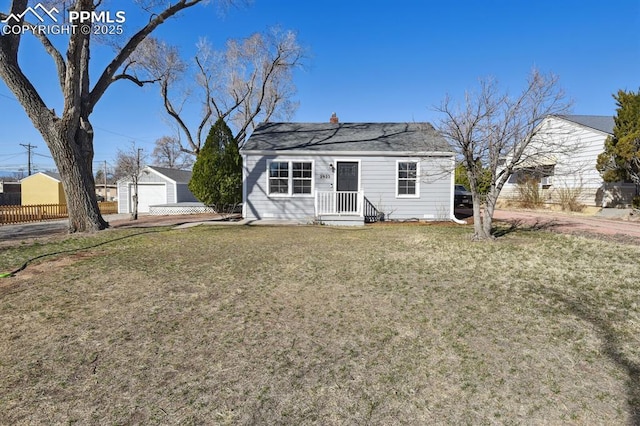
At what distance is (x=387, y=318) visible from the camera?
11.8 feet

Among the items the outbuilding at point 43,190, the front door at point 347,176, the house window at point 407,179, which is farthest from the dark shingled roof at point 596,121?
the outbuilding at point 43,190

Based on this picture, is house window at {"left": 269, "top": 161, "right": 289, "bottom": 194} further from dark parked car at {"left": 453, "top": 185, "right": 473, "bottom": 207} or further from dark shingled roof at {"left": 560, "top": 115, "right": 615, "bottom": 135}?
→ dark shingled roof at {"left": 560, "top": 115, "right": 615, "bottom": 135}

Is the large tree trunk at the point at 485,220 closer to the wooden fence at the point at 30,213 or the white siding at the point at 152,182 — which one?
the wooden fence at the point at 30,213

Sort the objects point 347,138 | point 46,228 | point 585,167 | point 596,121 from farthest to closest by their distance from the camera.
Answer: point 596,121 < point 585,167 < point 347,138 < point 46,228

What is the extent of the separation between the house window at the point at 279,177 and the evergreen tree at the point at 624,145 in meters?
11.9

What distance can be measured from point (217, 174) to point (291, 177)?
4.98m

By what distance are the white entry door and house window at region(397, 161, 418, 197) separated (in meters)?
18.5

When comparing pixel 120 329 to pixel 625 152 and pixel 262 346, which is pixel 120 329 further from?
pixel 625 152

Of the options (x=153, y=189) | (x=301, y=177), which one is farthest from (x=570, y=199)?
(x=153, y=189)

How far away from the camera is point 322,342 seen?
10.1 ft

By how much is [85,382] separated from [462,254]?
6.08 metres

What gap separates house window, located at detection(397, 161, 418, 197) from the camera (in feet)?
42.1

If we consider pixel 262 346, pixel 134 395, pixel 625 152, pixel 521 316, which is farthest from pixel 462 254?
pixel 625 152

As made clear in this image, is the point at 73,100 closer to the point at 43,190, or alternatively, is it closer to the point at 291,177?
the point at 291,177
